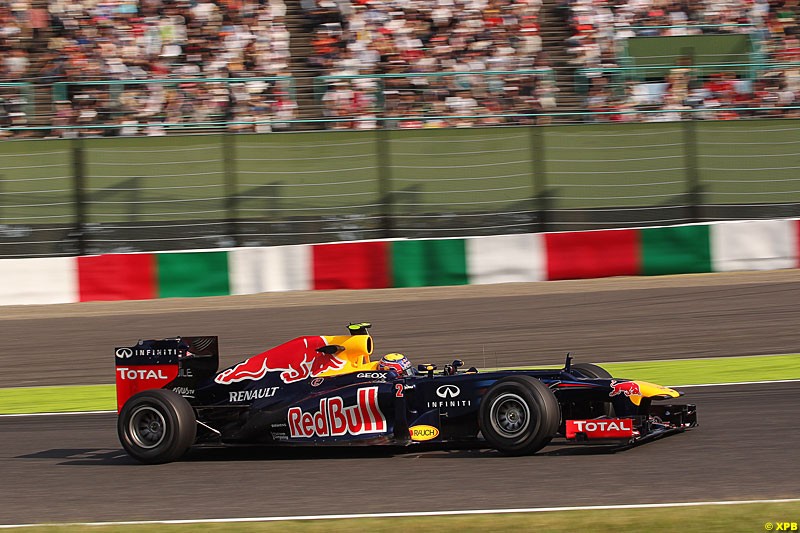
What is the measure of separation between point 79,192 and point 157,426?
820cm

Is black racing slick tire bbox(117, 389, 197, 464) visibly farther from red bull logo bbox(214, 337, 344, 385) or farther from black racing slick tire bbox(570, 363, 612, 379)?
black racing slick tire bbox(570, 363, 612, 379)

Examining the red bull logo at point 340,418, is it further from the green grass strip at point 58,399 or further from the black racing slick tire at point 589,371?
the green grass strip at point 58,399

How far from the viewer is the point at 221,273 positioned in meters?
14.5

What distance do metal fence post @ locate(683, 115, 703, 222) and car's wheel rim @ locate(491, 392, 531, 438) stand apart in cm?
911

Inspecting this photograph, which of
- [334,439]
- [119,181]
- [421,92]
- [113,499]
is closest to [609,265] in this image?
[421,92]

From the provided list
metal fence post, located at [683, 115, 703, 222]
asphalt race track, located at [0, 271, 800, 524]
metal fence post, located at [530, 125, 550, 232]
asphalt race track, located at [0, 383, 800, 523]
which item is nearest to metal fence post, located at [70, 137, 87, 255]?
asphalt race track, located at [0, 271, 800, 524]

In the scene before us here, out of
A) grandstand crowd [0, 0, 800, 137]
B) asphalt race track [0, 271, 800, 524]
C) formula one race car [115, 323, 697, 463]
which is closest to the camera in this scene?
asphalt race track [0, 271, 800, 524]

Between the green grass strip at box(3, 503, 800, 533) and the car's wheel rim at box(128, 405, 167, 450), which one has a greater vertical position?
the car's wheel rim at box(128, 405, 167, 450)

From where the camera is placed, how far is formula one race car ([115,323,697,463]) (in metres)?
6.70

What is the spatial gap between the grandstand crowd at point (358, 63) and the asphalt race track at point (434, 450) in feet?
8.95

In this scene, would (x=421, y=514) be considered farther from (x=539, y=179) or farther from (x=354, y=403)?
(x=539, y=179)

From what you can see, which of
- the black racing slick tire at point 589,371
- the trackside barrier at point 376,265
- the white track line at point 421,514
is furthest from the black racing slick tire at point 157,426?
the trackside barrier at point 376,265

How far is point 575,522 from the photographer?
17.1 ft

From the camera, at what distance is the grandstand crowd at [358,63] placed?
15.5 metres
